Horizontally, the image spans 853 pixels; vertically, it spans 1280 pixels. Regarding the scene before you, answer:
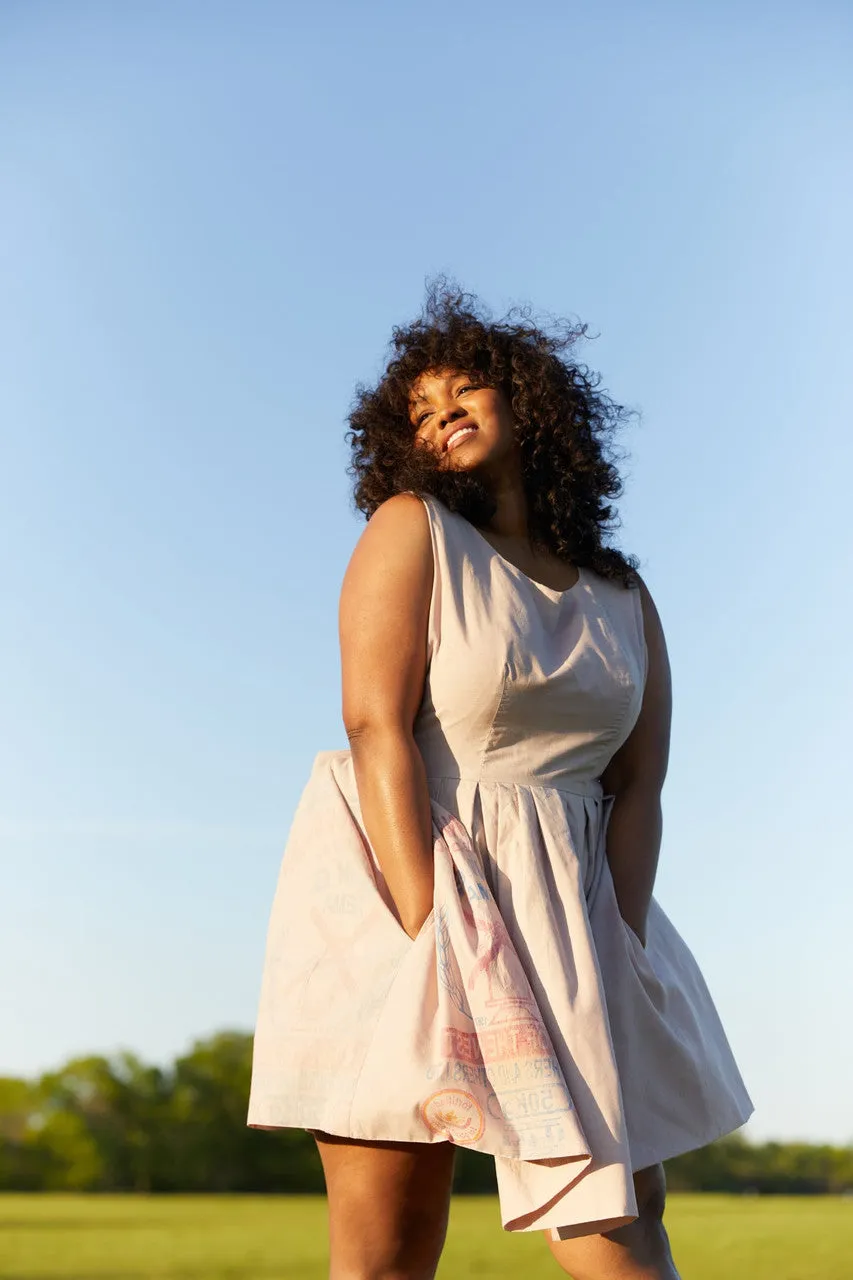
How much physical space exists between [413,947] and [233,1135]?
2692 centimetres

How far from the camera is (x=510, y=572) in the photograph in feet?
6.55

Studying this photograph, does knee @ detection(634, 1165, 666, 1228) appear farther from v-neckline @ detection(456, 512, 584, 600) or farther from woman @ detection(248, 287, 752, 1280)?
v-neckline @ detection(456, 512, 584, 600)

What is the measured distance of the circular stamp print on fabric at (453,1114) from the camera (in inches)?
63.9

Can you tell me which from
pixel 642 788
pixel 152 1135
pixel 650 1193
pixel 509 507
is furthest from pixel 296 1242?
pixel 152 1135

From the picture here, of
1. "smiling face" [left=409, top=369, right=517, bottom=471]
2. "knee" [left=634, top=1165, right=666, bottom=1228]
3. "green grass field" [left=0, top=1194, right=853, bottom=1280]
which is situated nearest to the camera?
"knee" [left=634, top=1165, right=666, bottom=1228]

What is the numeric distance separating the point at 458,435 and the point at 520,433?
135mm

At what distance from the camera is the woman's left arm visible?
6.54ft

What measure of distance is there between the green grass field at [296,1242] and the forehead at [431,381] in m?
7.89

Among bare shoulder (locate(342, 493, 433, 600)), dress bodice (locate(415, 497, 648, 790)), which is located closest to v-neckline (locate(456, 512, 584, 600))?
dress bodice (locate(415, 497, 648, 790))

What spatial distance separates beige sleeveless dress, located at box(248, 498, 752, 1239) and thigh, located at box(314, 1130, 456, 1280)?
0.28 feet

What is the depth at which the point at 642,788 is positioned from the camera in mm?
2094

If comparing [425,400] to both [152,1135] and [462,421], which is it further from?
[152,1135]

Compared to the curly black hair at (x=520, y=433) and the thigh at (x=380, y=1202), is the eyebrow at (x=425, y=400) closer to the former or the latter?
the curly black hair at (x=520, y=433)

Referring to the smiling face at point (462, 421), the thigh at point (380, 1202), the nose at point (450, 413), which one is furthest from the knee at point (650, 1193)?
the nose at point (450, 413)
